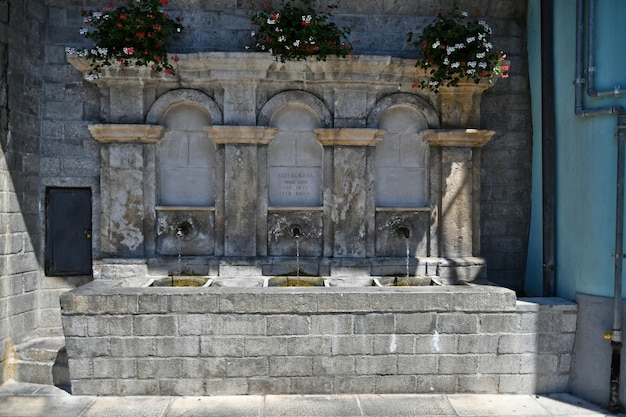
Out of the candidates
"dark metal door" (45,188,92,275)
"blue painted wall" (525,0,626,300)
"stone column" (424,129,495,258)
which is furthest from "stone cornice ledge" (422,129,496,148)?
Result: "dark metal door" (45,188,92,275)

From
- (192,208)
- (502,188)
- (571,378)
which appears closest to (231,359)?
(192,208)

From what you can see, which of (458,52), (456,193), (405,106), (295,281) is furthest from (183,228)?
(458,52)

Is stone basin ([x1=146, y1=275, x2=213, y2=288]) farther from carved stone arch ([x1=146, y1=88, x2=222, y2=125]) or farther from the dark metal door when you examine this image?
carved stone arch ([x1=146, y1=88, x2=222, y2=125])

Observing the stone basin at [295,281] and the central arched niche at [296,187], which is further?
the central arched niche at [296,187]

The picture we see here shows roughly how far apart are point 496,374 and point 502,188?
2562 mm

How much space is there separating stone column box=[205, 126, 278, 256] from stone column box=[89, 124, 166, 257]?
2.71 feet

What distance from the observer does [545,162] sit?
5.98m

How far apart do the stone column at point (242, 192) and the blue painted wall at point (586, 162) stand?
132 inches

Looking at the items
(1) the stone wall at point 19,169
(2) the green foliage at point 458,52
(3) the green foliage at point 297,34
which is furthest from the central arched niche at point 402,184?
(1) the stone wall at point 19,169

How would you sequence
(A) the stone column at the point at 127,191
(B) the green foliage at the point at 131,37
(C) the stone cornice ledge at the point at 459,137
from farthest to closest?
(C) the stone cornice ledge at the point at 459,137 → (A) the stone column at the point at 127,191 → (B) the green foliage at the point at 131,37

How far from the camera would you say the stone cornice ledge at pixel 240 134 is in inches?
249

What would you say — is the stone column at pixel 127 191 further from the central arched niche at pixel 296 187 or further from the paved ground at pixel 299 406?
the paved ground at pixel 299 406

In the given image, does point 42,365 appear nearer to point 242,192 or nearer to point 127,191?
point 127,191

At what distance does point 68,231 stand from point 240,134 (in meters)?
2.47
